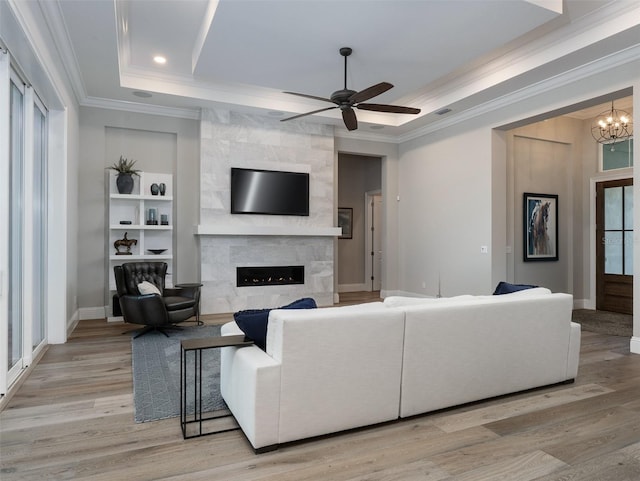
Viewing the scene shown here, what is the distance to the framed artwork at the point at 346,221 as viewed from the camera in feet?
32.3

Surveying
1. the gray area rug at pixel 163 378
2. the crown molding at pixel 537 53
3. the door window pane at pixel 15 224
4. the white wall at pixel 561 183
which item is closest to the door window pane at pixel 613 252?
the white wall at pixel 561 183

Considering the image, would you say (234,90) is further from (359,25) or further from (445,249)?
(445,249)

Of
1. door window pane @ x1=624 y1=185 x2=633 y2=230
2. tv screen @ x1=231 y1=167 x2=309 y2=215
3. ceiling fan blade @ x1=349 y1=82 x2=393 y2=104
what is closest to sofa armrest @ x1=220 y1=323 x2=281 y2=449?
ceiling fan blade @ x1=349 y1=82 x2=393 y2=104

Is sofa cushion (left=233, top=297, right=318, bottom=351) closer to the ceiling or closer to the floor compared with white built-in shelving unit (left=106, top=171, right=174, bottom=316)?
closer to the floor

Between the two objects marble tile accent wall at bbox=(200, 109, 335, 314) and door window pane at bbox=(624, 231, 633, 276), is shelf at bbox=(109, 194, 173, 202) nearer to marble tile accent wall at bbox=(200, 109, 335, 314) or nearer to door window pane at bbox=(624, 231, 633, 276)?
marble tile accent wall at bbox=(200, 109, 335, 314)

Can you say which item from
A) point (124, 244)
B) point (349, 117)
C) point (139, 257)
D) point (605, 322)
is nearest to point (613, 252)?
point (605, 322)

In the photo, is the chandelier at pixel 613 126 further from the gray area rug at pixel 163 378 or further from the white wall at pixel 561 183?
the gray area rug at pixel 163 378

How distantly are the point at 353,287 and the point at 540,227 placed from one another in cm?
419

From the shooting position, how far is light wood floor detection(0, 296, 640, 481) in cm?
217

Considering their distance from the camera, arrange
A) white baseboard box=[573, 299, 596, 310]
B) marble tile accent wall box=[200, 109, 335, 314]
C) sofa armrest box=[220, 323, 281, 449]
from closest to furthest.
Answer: sofa armrest box=[220, 323, 281, 449] < marble tile accent wall box=[200, 109, 335, 314] < white baseboard box=[573, 299, 596, 310]

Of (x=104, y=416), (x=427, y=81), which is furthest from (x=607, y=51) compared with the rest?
(x=104, y=416)

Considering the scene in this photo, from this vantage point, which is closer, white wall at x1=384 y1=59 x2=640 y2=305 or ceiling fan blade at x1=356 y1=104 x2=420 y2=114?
ceiling fan blade at x1=356 y1=104 x2=420 y2=114

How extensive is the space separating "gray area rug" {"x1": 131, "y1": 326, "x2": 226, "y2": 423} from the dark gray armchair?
0.71 ft

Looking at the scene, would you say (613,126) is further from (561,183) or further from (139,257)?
(139,257)
